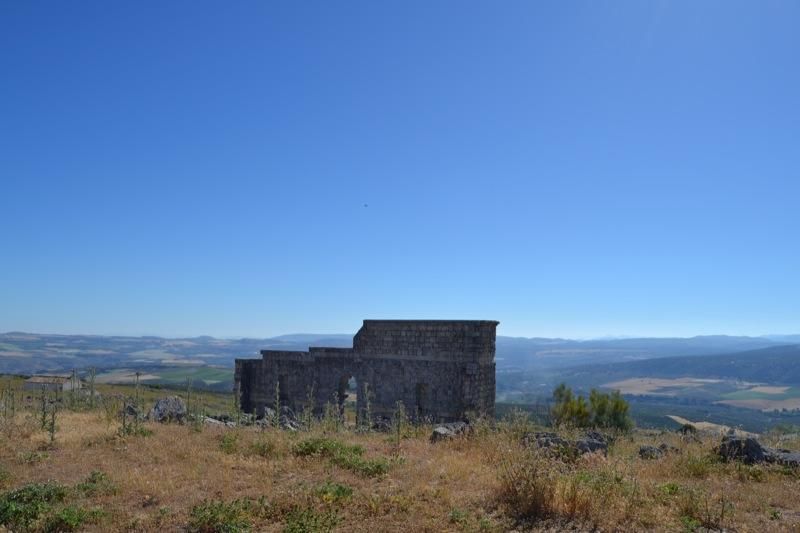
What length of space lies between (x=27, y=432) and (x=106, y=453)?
134 inches

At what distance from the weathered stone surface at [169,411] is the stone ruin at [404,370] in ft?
16.1

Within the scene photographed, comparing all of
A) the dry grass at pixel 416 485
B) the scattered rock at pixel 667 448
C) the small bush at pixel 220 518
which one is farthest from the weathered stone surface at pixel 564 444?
the small bush at pixel 220 518

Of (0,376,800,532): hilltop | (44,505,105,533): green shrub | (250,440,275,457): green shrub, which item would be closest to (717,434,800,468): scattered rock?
(0,376,800,532): hilltop

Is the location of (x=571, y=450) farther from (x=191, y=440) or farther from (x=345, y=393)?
(x=345, y=393)

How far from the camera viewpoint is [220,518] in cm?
664

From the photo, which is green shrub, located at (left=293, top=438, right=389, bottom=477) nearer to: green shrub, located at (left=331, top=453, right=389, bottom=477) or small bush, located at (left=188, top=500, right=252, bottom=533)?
green shrub, located at (left=331, top=453, right=389, bottom=477)

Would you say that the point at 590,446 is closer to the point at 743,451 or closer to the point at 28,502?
the point at 743,451

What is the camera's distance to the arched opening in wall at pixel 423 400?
22.5 metres

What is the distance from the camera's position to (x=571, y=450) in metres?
9.55

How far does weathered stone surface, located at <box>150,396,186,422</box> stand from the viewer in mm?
15914

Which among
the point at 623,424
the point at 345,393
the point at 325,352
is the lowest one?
the point at 623,424

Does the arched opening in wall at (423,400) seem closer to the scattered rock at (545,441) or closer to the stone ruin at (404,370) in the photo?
the stone ruin at (404,370)

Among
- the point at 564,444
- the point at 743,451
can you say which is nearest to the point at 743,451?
the point at 743,451

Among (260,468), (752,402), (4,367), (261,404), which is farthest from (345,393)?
(4,367)
